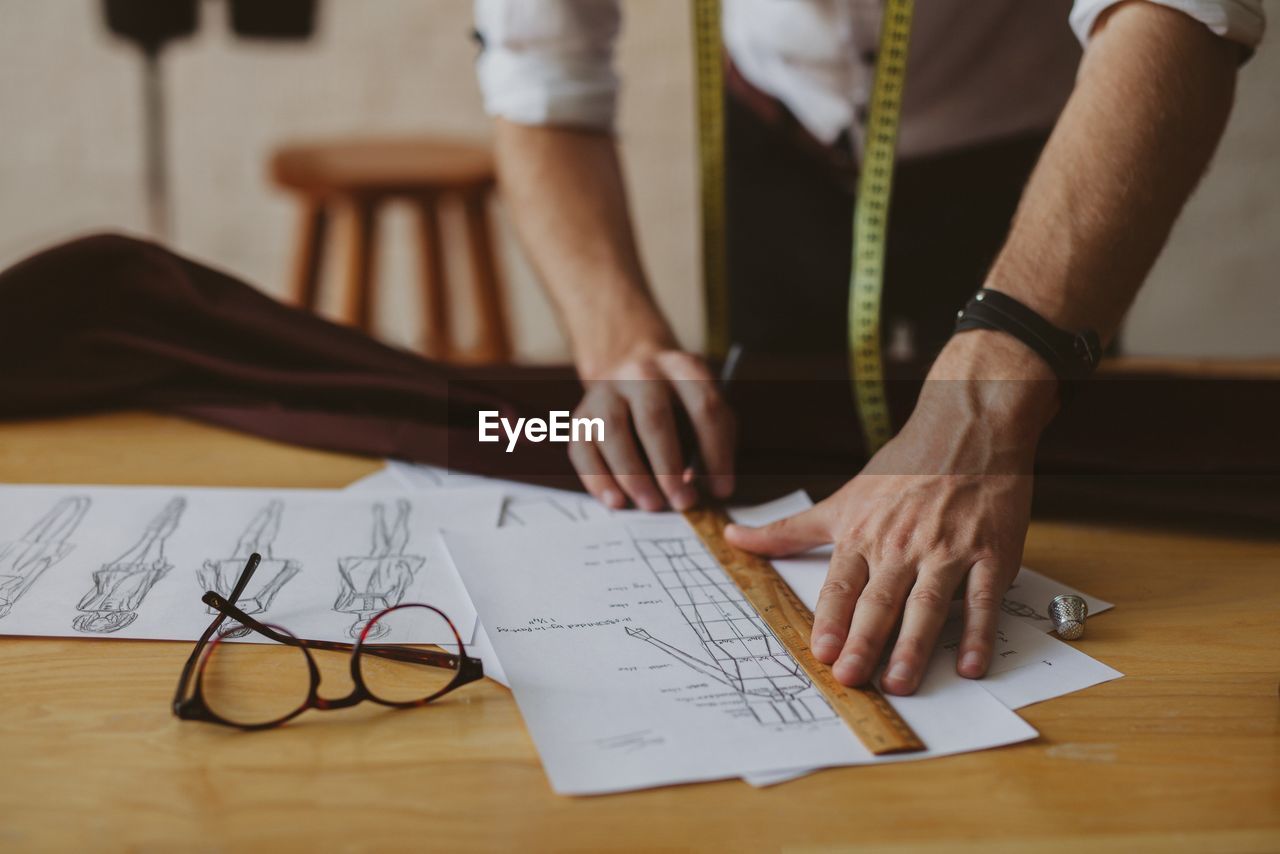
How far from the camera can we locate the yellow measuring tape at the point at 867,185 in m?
1.08

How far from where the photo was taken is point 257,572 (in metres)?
0.77

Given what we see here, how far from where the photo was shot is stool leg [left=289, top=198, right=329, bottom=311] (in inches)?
94.7

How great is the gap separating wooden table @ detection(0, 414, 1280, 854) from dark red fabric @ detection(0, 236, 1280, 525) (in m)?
0.27

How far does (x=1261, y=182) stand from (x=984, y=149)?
1744 millimetres

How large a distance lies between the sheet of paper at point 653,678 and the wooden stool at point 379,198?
1477 mm

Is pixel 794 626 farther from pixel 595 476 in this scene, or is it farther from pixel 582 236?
pixel 582 236

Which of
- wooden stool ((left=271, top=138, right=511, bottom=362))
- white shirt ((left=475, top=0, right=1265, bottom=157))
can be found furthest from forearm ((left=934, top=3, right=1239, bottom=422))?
wooden stool ((left=271, top=138, right=511, bottom=362))

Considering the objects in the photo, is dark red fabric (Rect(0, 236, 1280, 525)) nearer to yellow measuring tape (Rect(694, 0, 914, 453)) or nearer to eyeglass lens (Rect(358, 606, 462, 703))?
yellow measuring tape (Rect(694, 0, 914, 453))

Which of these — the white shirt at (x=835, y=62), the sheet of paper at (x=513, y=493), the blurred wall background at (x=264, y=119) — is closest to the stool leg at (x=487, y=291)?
the blurred wall background at (x=264, y=119)

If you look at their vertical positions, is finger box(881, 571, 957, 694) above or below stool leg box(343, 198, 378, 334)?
below

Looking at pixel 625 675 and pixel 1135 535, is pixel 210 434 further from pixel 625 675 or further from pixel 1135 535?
pixel 1135 535

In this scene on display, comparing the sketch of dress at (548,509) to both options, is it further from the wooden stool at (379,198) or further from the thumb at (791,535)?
the wooden stool at (379,198)

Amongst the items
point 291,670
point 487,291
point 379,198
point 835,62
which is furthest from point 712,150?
point 487,291

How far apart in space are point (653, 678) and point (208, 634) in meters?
0.28
